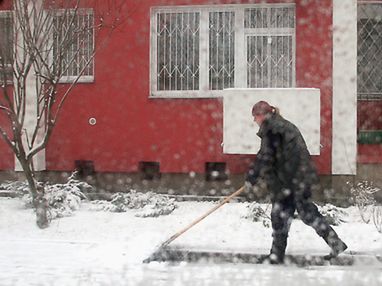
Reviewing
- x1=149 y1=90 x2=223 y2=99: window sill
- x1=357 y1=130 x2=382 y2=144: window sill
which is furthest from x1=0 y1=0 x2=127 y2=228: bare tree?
→ x1=357 y1=130 x2=382 y2=144: window sill

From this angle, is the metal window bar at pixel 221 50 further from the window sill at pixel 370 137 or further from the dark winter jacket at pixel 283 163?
the dark winter jacket at pixel 283 163

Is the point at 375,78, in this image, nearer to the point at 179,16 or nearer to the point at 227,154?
the point at 227,154

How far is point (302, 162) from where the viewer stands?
7152 millimetres

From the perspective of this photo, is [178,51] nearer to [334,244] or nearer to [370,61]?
[370,61]

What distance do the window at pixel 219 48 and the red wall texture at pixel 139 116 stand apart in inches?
7.5

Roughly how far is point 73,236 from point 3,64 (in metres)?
2.60

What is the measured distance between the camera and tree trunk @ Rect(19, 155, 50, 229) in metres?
8.72

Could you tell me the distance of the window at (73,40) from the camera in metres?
8.84

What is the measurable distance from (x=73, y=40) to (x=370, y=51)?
5331 millimetres

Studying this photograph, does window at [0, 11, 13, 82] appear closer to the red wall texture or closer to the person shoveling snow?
the red wall texture

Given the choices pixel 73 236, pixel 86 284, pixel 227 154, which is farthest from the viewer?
pixel 227 154

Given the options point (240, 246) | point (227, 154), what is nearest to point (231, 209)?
point (227, 154)

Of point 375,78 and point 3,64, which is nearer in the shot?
point 3,64

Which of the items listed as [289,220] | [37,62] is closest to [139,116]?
[37,62]
